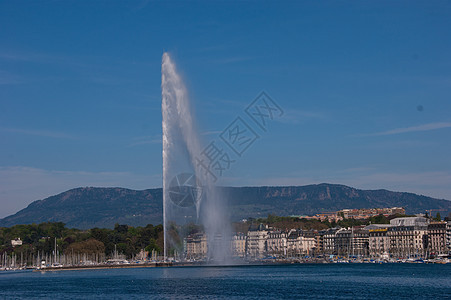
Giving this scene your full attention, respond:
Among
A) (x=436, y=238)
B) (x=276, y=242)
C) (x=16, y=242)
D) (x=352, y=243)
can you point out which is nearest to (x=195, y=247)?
(x=276, y=242)

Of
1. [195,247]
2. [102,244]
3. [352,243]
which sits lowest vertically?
[352,243]

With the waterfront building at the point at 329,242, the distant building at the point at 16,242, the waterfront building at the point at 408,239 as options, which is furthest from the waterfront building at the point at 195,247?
the distant building at the point at 16,242

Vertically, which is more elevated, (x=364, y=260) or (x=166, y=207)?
(x=166, y=207)

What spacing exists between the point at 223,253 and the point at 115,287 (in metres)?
46.4

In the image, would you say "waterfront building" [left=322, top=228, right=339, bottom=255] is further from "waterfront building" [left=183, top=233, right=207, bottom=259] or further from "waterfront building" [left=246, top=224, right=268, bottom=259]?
"waterfront building" [left=183, top=233, right=207, bottom=259]

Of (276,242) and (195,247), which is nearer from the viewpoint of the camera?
(195,247)

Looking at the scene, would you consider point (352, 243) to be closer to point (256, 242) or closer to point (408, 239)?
point (408, 239)

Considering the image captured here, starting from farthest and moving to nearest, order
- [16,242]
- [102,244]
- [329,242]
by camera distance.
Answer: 1. [16,242]
2. [329,242]
3. [102,244]

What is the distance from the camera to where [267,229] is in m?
176

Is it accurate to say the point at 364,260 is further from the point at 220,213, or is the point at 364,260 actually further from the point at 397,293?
the point at 397,293

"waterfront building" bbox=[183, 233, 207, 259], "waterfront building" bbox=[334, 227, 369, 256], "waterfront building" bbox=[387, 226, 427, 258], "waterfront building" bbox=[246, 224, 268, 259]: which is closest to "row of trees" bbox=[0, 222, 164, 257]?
"waterfront building" bbox=[183, 233, 207, 259]

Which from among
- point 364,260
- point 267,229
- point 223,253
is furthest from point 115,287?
point 267,229

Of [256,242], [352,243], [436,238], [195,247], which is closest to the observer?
[195,247]

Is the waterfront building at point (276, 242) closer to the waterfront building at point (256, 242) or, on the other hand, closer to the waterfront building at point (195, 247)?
the waterfront building at point (256, 242)
